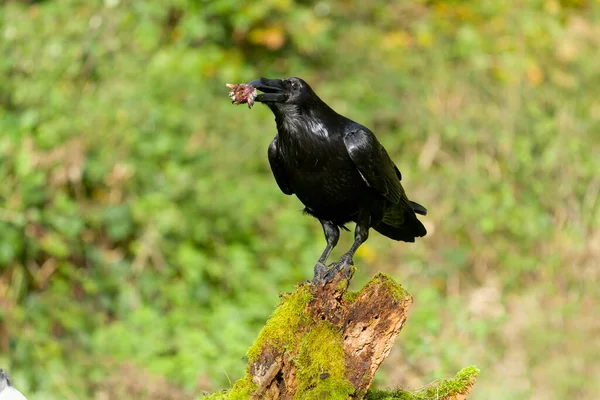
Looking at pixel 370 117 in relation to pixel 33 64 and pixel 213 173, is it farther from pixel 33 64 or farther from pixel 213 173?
pixel 33 64

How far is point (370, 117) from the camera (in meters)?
9.43

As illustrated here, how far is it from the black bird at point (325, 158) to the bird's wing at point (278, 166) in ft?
0.04

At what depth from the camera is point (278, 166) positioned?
4508 millimetres

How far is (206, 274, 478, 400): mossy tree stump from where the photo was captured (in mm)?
3506

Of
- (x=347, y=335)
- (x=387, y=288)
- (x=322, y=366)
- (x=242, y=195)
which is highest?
(x=387, y=288)

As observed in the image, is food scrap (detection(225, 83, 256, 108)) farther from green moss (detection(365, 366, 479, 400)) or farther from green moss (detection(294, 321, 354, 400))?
Result: green moss (detection(365, 366, 479, 400))

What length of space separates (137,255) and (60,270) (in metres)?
0.72

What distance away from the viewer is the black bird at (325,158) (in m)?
4.10

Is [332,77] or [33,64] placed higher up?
[332,77]

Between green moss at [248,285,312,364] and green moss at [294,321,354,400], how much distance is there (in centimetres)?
6

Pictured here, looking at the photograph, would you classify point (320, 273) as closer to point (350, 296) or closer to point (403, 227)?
point (350, 296)

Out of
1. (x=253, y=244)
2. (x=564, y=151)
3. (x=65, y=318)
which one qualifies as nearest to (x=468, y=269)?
(x=564, y=151)

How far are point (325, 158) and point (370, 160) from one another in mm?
246

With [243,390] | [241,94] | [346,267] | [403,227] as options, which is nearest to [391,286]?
[346,267]
